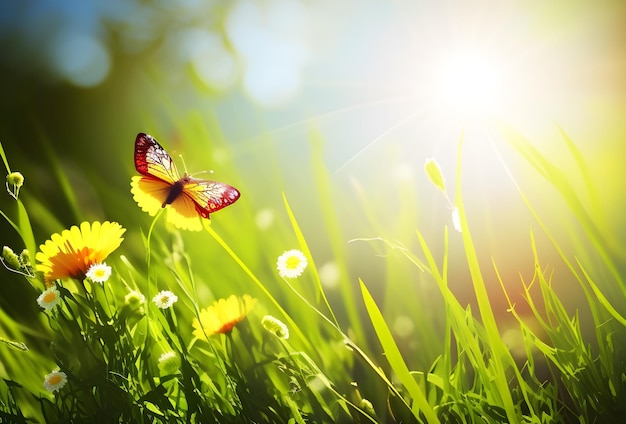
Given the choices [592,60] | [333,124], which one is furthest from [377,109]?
[592,60]

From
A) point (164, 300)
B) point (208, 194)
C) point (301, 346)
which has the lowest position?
point (301, 346)

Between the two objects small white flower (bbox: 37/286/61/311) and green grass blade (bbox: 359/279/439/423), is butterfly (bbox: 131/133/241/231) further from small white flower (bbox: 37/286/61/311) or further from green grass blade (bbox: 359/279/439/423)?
green grass blade (bbox: 359/279/439/423)

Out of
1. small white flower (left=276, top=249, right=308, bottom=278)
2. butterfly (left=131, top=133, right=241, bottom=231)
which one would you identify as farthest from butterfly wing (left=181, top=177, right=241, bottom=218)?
small white flower (left=276, top=249, right=308, bottom=278)

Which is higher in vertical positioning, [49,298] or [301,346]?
[49,298]

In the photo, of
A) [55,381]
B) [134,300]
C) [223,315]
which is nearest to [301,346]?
[223,315]

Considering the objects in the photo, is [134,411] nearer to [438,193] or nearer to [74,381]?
[74,381]

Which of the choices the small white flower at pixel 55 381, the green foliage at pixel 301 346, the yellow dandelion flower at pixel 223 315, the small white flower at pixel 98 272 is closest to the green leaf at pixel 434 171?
the green foliage at pixel 301 346

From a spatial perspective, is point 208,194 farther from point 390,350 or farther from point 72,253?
point 390,350
